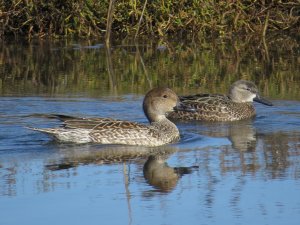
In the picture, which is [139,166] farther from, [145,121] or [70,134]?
[145,121]

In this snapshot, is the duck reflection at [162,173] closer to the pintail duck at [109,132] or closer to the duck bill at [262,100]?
the pintail duck at [109,132]

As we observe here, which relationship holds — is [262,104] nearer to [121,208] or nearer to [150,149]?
[150,149]

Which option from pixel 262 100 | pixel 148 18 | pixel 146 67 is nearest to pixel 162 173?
pixel 262 100

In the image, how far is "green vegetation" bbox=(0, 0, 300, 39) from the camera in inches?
683

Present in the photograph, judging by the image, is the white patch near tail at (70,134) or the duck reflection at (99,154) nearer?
the duck reflection at (99,154)

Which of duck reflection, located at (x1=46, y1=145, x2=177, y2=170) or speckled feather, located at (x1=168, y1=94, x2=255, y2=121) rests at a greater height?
speckled feather, located at (x1=168, y1=94, x2=255, y2=121)

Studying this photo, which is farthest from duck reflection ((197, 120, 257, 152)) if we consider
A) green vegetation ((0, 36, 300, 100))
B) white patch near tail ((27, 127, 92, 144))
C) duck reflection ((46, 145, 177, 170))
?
white patch near tail ((27, 127, 92, 144))

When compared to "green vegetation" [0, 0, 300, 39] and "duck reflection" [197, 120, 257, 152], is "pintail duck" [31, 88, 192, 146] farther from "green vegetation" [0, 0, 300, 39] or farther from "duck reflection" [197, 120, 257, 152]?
"green vegetation" [0, 0, 300, 39]

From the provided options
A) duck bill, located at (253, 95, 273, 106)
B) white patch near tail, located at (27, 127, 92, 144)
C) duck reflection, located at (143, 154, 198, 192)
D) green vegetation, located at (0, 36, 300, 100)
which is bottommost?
duck reflection, located at (143, 154, 198, 192)

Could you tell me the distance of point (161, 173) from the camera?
8.02 meters

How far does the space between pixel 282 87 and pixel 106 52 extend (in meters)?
4.14

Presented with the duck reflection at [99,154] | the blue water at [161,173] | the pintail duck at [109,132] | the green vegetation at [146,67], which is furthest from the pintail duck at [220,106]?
the duck reflection at [99,154]

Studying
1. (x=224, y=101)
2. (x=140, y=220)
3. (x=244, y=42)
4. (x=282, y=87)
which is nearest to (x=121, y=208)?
(x=140, y=220)

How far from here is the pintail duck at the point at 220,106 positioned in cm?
1144
